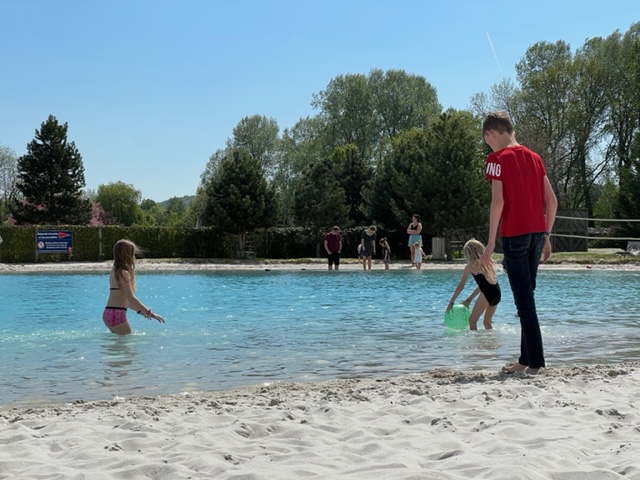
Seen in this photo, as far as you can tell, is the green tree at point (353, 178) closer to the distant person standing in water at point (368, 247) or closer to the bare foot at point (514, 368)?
the distant person standing in water at point (368, 247)

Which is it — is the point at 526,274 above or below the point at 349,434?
above

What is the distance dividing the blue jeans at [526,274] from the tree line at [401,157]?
103 ft

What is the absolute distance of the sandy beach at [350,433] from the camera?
11.9ft

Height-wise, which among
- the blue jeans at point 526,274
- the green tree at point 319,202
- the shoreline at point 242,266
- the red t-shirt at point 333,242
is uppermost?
the green tree at point 319,202

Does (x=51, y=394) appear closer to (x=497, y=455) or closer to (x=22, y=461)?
(x=22, y=461)

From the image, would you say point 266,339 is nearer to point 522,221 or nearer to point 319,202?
point 522,221

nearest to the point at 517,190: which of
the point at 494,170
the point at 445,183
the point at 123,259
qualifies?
the point at 494,170

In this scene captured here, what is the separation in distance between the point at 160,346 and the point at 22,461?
5968 millimetres

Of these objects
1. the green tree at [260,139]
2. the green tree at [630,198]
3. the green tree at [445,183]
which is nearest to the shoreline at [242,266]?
the green tree at [445,183]

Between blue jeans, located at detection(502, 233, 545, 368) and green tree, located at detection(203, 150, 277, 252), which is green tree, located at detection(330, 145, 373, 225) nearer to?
green tree, located at detection(203, 150, 277, 252)

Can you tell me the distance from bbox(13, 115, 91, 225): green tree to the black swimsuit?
4980 centimetres

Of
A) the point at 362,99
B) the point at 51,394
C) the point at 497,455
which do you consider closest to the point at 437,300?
the point at 51,394

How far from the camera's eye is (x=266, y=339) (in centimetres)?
1047

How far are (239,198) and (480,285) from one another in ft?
104
